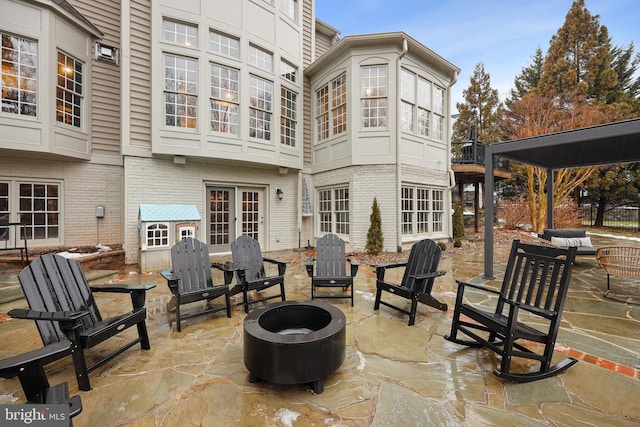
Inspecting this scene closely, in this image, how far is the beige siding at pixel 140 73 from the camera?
689cm

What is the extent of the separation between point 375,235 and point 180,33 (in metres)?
7.52

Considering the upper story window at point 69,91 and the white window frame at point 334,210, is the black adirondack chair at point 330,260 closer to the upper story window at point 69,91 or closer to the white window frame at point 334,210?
the white window frame at point 334,210

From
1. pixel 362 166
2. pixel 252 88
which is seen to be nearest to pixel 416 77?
pixel 362 166

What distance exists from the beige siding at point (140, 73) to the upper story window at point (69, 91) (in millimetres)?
1679

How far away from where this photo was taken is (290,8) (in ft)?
29.5

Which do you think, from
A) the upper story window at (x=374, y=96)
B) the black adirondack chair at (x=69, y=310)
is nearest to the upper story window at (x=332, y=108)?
the upper story window at (x=374, y=96)

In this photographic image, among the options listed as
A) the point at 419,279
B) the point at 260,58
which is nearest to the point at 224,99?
the point at 260,58

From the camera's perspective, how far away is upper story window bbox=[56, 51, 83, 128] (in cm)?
680

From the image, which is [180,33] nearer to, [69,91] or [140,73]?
[140,73]

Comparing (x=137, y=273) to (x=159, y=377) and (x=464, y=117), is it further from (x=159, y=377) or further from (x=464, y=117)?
(x=464, y=117)

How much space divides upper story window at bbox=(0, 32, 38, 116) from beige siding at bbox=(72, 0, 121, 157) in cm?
128

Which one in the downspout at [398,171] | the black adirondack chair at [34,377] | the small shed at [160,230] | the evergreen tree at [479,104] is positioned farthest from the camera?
the evergreen tree at [479,104]

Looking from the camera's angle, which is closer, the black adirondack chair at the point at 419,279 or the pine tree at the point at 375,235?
the black adirondack chair at the point at 419,279

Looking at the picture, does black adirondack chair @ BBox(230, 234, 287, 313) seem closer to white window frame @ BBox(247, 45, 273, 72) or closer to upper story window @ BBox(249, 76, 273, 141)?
upper story window @ BBox(249, 76, 273, 141)
